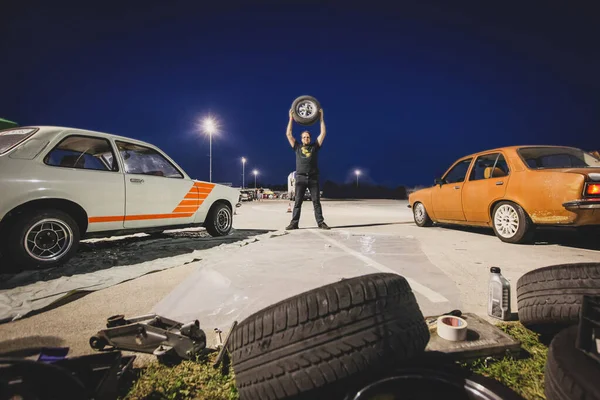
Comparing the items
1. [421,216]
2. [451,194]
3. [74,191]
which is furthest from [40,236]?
[421,216]

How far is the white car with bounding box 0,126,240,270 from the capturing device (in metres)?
2.88

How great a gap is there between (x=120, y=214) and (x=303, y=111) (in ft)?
15.9

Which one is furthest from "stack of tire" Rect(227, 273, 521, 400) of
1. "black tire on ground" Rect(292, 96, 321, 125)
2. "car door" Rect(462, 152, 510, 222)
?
"black tire on ground" Rect(292, 96, 321, 125)

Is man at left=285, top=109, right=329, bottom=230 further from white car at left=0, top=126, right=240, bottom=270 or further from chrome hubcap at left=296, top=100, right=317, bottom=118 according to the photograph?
white car at left=0, top=126, right=240, bottom=270

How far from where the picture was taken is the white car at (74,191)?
9.43 feet

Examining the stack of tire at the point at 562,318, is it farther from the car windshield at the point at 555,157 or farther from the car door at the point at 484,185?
the car windshield at the point at 555,157

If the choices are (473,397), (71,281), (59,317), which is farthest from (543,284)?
(71,281)

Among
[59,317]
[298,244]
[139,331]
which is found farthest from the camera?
[298,244]

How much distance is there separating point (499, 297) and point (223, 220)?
4637mm

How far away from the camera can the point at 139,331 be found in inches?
60.5

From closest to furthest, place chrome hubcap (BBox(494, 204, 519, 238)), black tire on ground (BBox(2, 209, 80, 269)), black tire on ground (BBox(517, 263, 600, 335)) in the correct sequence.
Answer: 1. black tire on ground (BBox(517, 263, 600, 335))
2. black tire on ground (BBox(2, 209, 80, 269))
3. chrome hubcap (BBox(494, 204, 519, 238))

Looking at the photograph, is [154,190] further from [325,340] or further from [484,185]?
[484,185]

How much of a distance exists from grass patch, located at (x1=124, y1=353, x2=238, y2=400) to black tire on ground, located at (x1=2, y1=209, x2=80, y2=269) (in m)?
2.43

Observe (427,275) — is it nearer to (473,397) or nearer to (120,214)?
(473,397)
